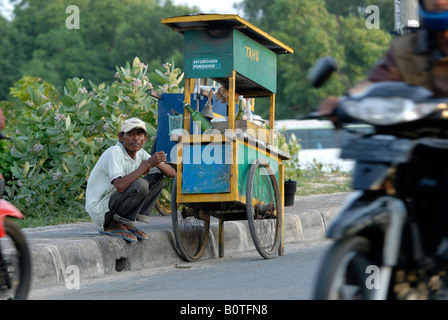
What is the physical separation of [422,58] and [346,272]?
44.5 inches

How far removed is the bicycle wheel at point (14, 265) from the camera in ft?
14.9

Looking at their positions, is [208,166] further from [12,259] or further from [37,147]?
[37,147]

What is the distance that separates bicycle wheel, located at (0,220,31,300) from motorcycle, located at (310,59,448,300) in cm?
210

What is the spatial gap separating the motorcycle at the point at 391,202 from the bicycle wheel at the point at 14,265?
2.10m

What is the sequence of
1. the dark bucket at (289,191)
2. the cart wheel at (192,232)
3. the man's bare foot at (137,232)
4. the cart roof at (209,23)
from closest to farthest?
the cart roof at (209,23)
the man's bare foot at (137,232)
the cart wheel at (192,232)
the dark bucket at (289,191)

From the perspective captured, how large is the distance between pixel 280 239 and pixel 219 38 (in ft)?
6.80

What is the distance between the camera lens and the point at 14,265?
4.66 metres

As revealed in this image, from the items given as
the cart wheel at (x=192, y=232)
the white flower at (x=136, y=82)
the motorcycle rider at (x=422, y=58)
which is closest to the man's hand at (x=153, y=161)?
the cart wheel at (x=192, y=232)

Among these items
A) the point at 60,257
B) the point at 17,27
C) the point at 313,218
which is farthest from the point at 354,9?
the point at 60,257

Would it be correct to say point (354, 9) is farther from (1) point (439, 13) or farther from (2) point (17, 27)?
(1) point (439, 13)

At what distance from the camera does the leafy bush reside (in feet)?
32.2

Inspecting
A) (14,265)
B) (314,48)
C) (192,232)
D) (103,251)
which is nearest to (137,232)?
(103,251)

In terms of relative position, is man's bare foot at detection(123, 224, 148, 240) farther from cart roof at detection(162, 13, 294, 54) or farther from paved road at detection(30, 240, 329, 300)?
cart roof at detection(162, 13, 294, 54)

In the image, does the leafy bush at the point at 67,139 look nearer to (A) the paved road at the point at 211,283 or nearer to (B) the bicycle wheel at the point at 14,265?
(A) the paved road at the point at 211,283
